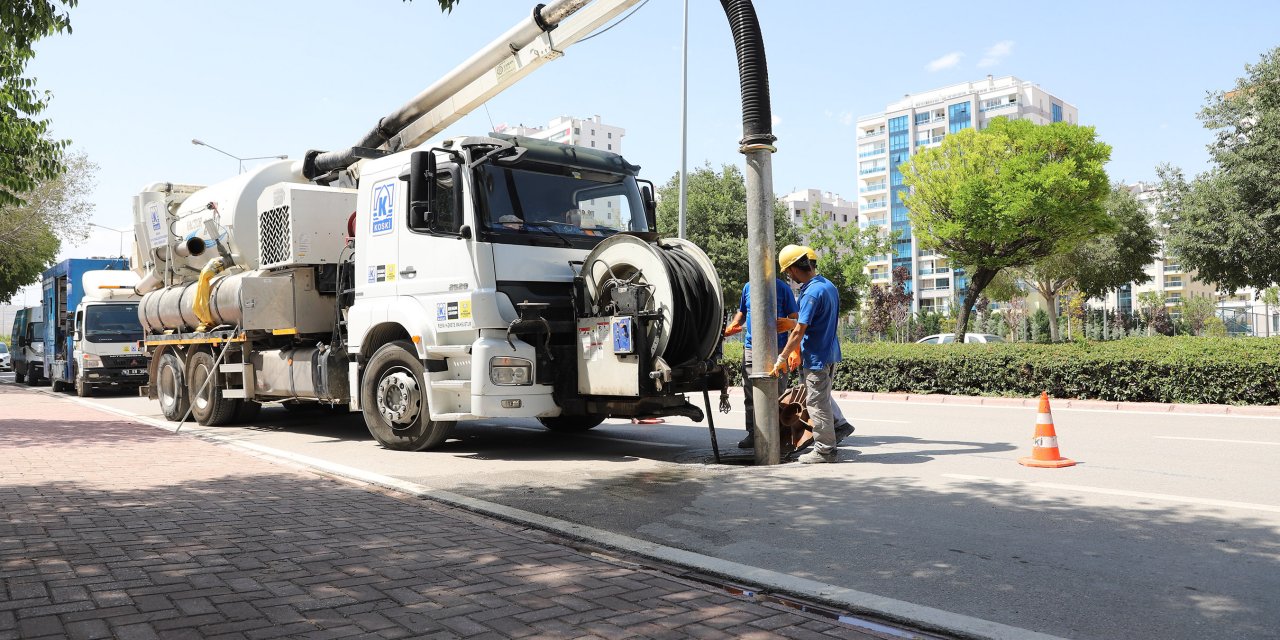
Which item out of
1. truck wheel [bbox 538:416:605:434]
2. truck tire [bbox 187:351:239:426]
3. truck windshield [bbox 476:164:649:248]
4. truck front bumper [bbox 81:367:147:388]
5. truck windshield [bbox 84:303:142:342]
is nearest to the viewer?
truck windshield [bbox 476:164:649:248]

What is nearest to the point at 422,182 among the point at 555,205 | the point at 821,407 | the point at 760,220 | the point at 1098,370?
the point at 555,205

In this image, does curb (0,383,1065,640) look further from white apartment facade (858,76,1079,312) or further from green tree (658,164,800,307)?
white apartment facade (858,76,1079,312)

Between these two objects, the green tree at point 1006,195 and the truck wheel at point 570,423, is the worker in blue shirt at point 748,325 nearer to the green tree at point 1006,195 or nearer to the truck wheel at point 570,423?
the truck wheel at point 570,423

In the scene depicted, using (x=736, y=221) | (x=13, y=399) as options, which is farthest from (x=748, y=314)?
(x=736, y=221)

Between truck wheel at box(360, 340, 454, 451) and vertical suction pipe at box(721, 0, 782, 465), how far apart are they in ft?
10.1

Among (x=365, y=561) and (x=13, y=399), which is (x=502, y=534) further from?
(x=13, y=399)

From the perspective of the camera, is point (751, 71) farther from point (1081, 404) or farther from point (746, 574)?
point (1081, 404)

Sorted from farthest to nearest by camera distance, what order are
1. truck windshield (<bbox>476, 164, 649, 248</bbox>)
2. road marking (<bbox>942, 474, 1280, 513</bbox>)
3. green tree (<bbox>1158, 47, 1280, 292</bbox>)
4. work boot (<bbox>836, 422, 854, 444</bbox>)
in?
green tree (<bbox>1158, 47, 1280, 292</bbox>) < work boot (<bbox>836, 422, 854, 444</bbox>) < truck windshield (<bbox>476, 164, 649, 248</bbox>) < road marking (<bbox>942, 474, 1280, 513</bbox>)

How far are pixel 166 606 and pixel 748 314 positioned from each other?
554cm

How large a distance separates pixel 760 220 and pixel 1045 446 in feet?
9.68

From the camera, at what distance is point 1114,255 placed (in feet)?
138

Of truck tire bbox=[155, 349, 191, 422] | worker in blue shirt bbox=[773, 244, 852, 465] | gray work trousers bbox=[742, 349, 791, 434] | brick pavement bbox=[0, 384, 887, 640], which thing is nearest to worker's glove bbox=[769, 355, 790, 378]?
worker in blue shirt bbox=[773, 244, 852, 465]

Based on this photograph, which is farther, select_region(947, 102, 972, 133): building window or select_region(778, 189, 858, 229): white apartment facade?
select_region(778, 189, 858, 229): white apartment facade

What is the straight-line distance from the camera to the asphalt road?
4.07 m
